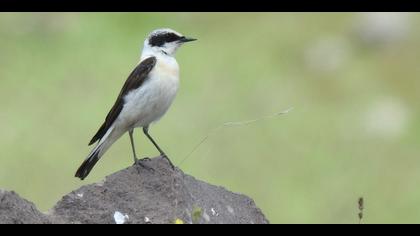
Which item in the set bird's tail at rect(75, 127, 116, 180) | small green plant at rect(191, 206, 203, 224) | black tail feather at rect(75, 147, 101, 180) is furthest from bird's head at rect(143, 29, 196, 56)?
small green plant at rect(191, 206, 203, 224)

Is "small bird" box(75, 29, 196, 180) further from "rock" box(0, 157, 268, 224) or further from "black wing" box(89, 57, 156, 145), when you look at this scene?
"rock" box(0, 157, 268, 224)

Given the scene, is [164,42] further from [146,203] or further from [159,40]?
[146,203]

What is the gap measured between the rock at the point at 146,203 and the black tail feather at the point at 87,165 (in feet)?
2.53

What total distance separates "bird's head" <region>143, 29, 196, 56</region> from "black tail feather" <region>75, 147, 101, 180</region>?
2.90 feet

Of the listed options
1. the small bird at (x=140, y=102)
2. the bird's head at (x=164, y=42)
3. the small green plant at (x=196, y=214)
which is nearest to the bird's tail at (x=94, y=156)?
the small bird at (x=140, y=102)

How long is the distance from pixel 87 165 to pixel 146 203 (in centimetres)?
150

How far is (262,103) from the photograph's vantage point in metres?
19.2

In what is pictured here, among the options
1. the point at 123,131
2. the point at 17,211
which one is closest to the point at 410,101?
the point at 123,131

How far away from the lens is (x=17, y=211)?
654 centimetres

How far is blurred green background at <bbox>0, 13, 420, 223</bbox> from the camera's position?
16203 mm

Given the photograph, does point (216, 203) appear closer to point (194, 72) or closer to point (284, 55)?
point (194, 72)

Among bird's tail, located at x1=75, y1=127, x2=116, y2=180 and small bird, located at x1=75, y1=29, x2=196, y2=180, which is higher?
small bird, located at x1=75, y1=29, x2=196, y2=180

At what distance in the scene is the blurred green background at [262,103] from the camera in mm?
16203

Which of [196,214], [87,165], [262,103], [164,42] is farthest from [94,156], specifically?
[262,103]
